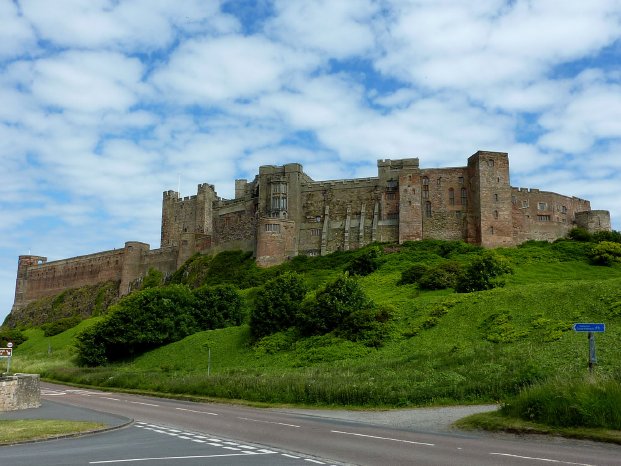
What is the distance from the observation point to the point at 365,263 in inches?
2532

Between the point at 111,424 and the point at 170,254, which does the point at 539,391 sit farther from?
the point at 170,254

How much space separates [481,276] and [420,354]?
1638cm

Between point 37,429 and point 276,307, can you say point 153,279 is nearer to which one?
point 276,307

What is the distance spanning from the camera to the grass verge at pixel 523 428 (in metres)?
14.2

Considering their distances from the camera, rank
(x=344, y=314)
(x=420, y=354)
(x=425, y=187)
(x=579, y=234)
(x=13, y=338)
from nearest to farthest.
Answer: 1. (x=420, y=354)
2. (x=344, y=314)
3. (x=579, y=234)
4. (x=425, y=187)
5. (x=13, y=338)

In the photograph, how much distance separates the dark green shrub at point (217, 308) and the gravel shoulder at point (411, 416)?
32.9 m

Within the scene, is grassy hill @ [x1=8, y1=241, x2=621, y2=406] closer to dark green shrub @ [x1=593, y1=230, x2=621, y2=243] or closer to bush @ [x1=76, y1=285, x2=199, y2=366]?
bush @ [x1=76, y1=285, x2=199, y2=366]

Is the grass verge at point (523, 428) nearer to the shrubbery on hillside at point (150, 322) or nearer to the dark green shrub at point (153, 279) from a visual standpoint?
→ the shrubbery on hillside at point (150, 322)

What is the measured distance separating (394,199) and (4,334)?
2113 inches

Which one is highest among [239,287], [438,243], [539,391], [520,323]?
[438,243]

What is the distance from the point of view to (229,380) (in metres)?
30.0

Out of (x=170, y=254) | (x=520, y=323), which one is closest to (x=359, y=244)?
(x=170, y=254)

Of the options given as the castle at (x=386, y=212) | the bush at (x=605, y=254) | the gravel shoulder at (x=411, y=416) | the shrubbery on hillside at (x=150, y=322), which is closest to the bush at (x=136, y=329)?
the shrubbery on hillside at (x=150, y=322)

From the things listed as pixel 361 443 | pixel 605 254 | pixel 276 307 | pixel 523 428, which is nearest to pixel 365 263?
pixel 276 307
